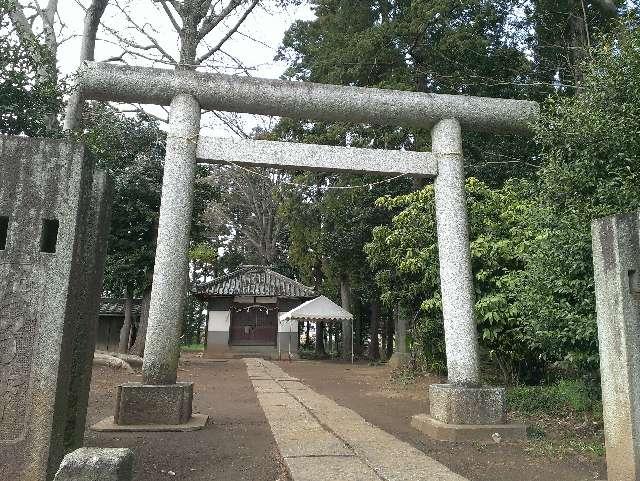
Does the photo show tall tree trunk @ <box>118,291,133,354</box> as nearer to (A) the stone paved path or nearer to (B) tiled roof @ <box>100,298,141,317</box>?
(B) tiled roof @ <box>100,298,141,317</box>

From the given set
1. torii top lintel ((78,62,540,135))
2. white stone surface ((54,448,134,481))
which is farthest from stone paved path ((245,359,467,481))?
torii top lintel ((78,62,540,135))

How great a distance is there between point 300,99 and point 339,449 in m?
4.56

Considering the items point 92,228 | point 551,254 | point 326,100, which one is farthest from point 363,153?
point 92,228

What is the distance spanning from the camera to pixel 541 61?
13430 mm

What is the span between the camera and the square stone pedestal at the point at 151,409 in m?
5.93

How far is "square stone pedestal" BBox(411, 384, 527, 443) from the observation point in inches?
232

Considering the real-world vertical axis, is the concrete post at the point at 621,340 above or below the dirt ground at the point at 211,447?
above

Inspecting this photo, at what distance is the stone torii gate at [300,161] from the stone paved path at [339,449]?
948mm

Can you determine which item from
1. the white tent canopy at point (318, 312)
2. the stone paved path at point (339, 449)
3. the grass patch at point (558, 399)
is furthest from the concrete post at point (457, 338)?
the white tent canopy at point (318, 312)

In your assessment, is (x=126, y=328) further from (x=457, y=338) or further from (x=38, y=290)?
(x=38, y=290)

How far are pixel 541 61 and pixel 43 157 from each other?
1322cm

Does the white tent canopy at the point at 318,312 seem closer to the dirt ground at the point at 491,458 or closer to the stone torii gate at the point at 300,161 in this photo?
the dirt ground at the point at 491,458

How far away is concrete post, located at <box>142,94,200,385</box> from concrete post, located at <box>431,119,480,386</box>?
3435mm

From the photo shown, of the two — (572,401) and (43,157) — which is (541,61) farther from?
(43,157)
